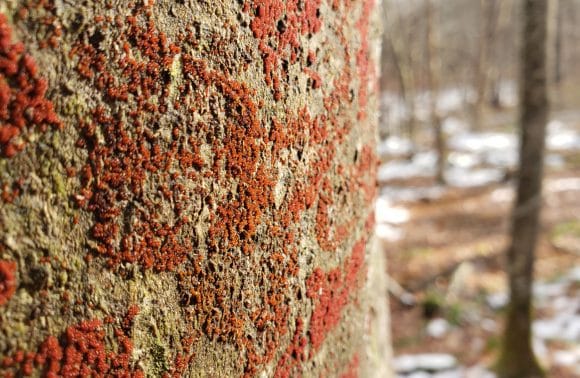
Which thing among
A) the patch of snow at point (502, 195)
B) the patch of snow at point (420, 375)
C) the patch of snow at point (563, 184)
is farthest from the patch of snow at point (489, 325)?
the patch of snow at point (563, 184)

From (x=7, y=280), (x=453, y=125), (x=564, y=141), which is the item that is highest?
(x=7, y=280)

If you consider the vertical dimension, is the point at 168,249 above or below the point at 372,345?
above

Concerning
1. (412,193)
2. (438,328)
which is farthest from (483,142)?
(438,328)

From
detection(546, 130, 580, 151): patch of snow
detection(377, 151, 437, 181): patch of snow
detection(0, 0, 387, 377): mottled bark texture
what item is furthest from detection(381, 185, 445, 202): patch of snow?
detection(0, 0, 387, 377): mottled bark texture

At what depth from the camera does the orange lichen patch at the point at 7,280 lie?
491 millimetres

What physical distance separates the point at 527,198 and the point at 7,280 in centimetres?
491

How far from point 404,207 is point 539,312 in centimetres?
593

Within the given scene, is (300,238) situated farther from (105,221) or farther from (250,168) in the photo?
(105,221)

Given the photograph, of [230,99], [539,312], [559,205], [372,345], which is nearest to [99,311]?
[230,99]

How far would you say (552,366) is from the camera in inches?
211

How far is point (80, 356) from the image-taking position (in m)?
0.55

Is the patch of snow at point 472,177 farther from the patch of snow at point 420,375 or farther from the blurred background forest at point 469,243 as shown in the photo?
the patch of snow at point 420,375

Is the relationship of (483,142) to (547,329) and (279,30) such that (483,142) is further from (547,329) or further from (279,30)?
(279,30)

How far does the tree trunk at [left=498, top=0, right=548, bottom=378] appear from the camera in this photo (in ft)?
13.4
